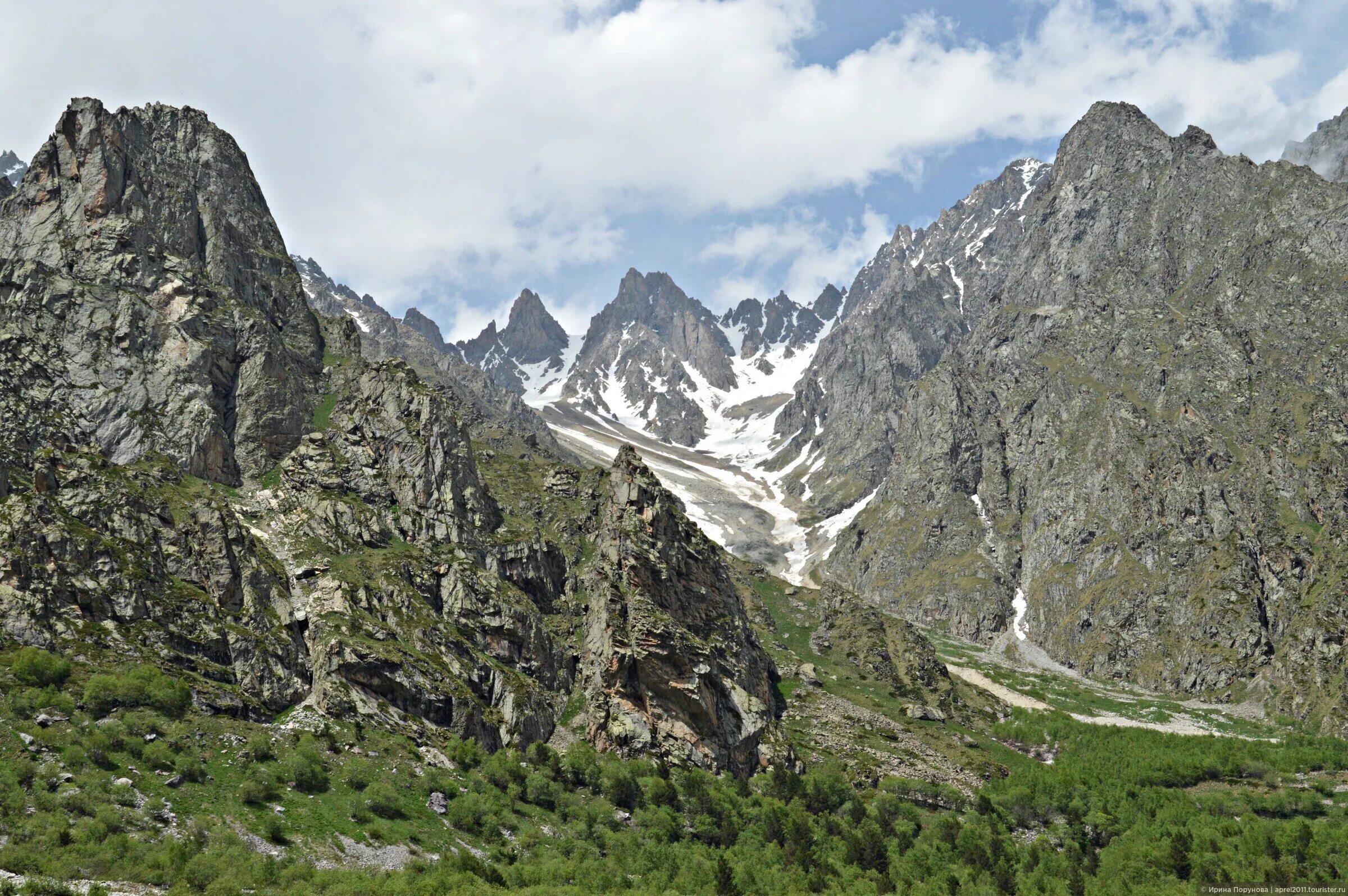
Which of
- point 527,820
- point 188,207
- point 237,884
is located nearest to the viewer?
point 237,884

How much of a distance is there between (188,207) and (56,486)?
87438 mm

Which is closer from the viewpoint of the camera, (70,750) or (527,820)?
(70,750)

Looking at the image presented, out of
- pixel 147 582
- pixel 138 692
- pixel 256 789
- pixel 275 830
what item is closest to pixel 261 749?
pixel 256 789

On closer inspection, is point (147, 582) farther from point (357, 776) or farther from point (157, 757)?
point (357, 776)

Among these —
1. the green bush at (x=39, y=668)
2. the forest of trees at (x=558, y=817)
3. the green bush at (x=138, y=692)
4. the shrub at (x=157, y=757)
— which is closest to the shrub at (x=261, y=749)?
the forest of trees at (x=558, y=817)

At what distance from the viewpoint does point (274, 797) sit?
7969cm

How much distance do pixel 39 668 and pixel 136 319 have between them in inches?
3388

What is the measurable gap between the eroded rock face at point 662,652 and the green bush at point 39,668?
6428cm

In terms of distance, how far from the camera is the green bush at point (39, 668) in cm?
7956

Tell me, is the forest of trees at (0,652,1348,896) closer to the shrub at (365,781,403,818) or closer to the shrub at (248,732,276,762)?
the shrub at (365,781,403,818)

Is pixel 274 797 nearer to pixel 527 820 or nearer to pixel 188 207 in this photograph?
pixel 527 820

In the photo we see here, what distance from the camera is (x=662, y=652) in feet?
431

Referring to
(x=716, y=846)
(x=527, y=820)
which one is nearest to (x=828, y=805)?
(x=716, y=846)

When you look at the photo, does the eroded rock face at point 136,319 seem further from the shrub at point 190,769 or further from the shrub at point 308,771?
the shrub at point 190,769
